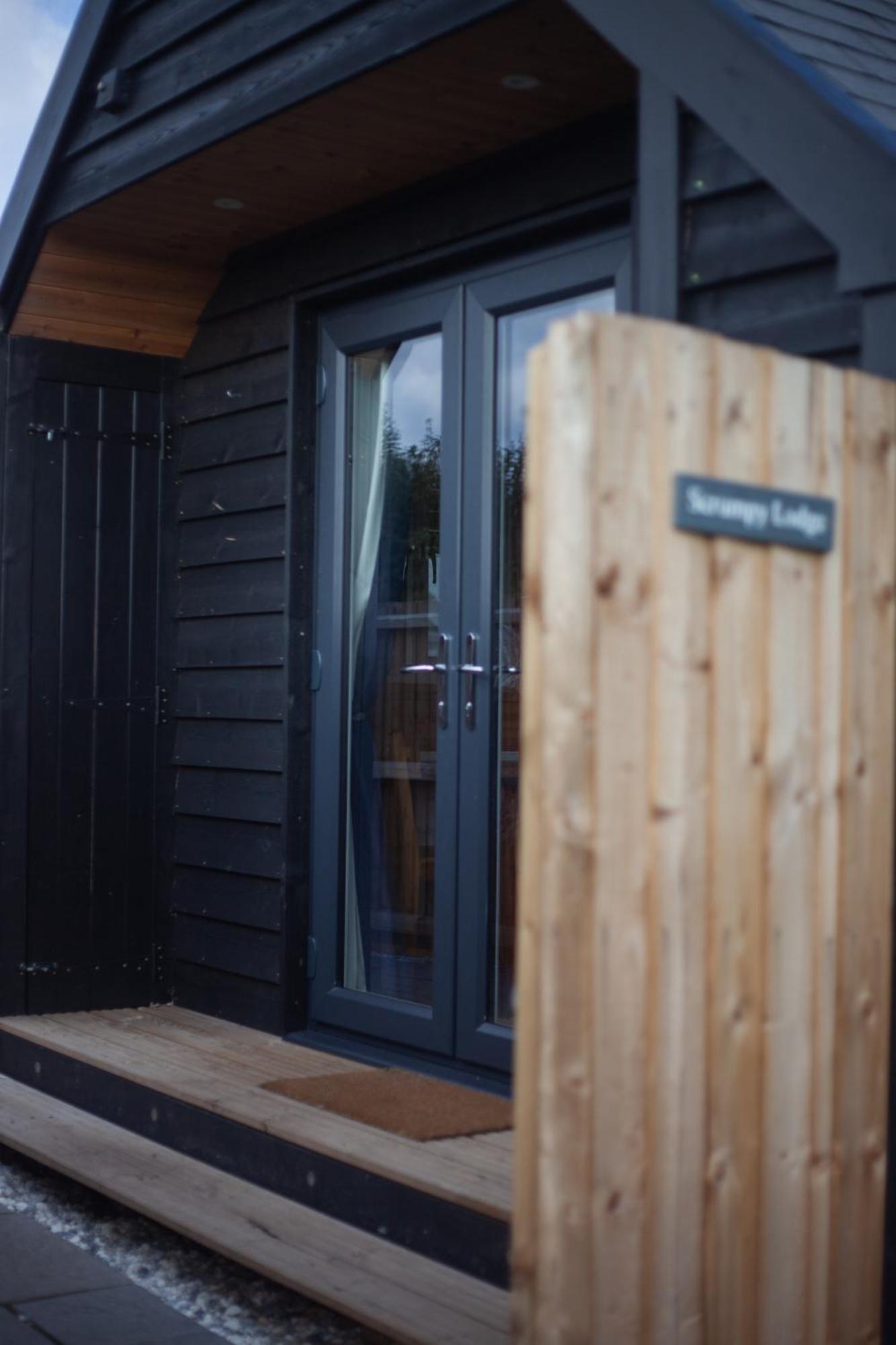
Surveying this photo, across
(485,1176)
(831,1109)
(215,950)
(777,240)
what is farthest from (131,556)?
(831,1109)

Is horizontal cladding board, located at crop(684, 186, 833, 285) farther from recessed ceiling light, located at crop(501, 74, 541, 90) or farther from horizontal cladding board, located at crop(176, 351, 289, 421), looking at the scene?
horizontal cladding board, located at crop(176, 351, 289, 421)

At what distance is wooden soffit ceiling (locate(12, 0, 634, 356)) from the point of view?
347cm

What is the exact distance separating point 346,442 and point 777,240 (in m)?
2.22

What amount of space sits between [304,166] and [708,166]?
181cm

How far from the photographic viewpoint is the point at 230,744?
5043 mm

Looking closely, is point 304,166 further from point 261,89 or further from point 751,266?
point 751,266

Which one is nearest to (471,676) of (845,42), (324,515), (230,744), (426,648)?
(426,648)

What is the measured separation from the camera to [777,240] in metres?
2.66

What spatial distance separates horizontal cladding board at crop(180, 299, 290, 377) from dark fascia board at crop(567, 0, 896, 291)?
2167mm

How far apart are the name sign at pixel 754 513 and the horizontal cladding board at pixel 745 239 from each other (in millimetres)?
583

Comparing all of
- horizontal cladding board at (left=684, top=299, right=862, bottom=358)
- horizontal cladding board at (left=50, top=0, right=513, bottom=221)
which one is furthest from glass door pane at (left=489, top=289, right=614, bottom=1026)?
horizontal cladding board at (left=684, top=299, right=862, bottom=358)

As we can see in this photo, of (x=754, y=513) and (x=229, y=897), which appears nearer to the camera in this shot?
(x=754, y=513)

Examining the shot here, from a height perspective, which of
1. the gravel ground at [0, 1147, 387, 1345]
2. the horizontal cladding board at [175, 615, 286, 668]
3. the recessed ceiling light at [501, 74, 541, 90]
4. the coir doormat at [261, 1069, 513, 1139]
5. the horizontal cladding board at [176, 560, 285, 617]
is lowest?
the gravel ground at [0, 1147, 387, 1345]

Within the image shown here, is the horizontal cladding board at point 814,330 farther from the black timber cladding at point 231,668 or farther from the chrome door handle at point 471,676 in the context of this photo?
the black timber cladding at point 231,668
